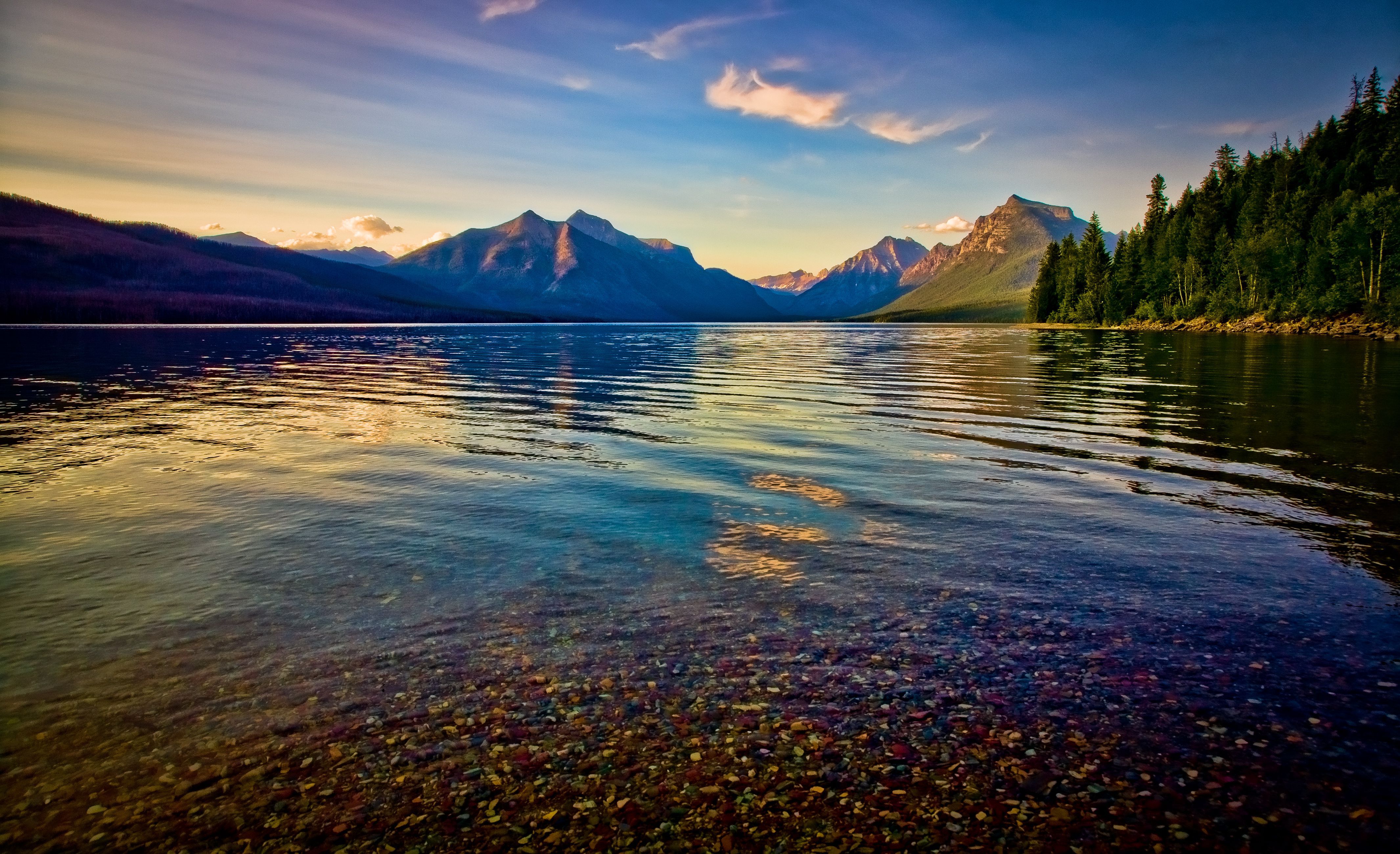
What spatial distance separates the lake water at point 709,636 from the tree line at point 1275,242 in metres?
121

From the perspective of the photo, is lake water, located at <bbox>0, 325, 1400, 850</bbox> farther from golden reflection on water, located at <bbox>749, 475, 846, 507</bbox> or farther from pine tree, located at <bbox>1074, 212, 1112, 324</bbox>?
pine tree, located at <bbox>1074, 212, 1112, 324</bbox>

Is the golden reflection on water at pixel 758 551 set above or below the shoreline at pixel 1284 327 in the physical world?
below

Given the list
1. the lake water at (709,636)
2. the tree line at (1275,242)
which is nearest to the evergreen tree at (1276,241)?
the tree line at (1275,242)

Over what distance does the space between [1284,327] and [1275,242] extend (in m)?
18.2

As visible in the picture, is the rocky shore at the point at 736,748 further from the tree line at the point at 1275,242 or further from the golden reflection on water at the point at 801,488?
the tree line at the point at 1275,242

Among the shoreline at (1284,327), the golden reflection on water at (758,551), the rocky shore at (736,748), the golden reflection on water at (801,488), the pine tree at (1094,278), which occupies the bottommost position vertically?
the rocky shore at (736,748)

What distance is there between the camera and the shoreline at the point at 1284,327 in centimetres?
10393

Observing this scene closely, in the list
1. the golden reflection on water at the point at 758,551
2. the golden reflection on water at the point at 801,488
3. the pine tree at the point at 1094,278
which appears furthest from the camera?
the pine tree at the point at 1094,278

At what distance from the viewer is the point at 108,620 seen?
1140cm

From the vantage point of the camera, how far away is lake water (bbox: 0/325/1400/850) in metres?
6.91

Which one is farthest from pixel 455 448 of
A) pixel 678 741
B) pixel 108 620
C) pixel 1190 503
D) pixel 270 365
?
pixel 270 365

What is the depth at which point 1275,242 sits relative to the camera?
131250 mm

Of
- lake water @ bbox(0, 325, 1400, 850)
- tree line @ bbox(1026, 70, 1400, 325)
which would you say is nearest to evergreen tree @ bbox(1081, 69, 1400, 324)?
tree line @ bbox(1026, 70, 1400, 325)

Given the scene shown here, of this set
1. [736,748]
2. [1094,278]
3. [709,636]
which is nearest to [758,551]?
[709,636]
